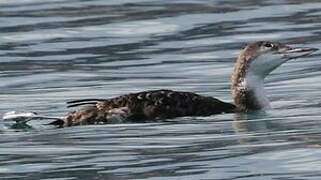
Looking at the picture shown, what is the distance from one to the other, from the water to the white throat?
184mm

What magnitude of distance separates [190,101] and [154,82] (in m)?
3.41

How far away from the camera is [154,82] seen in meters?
19.3

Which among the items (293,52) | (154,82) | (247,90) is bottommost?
(154,82)

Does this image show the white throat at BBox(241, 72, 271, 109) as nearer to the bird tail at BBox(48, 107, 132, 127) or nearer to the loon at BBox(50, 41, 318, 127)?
the loon at BBox(50, 41, 318, 127)

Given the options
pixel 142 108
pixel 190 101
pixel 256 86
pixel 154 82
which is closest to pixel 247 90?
pixel 256 86

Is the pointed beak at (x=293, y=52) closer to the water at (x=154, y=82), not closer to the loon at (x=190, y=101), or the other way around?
the loon at (x=190, y=101)

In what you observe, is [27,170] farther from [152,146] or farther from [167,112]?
[167,112]

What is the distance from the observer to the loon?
15.6m

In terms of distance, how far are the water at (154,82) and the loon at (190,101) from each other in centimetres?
19

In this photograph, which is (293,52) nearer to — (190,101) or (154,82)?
(190,101)

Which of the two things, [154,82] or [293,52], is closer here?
[293,52]

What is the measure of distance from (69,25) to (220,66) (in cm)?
420

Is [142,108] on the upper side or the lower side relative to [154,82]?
upper

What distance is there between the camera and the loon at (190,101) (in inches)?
615
